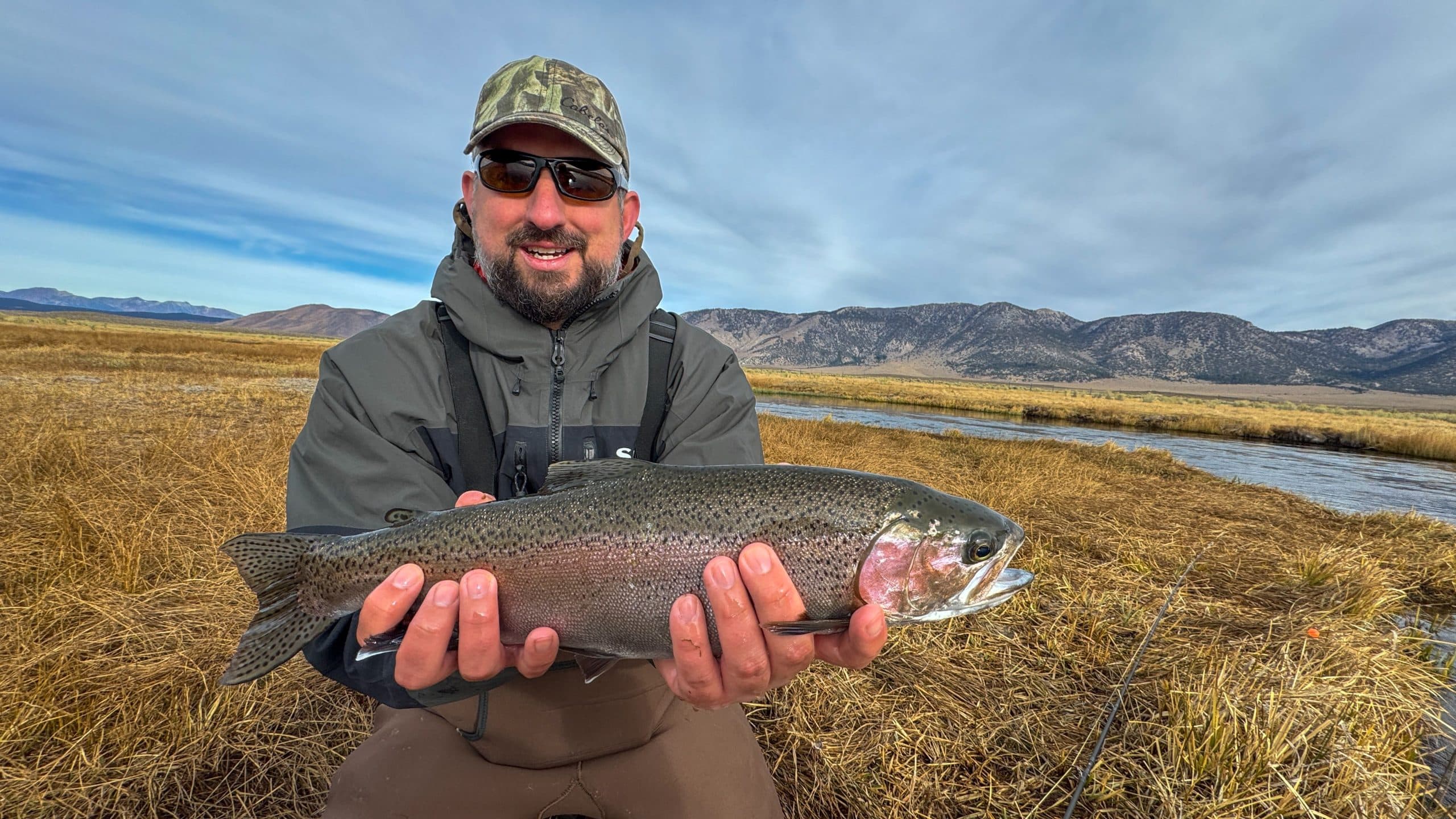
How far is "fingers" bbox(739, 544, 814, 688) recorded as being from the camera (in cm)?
220

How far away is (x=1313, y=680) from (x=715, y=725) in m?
4.38

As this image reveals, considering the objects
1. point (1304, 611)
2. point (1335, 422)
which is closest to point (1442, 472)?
point (1335, 422)

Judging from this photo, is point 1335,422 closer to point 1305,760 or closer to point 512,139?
point 1305,760

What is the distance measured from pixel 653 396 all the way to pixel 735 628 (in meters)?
1.46

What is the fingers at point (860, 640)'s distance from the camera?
218 centimetres

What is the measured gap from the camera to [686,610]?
2219 millimetres

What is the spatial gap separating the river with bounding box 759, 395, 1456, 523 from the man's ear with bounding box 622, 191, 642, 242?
757 inches

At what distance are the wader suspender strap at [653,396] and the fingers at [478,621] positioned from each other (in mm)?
1140

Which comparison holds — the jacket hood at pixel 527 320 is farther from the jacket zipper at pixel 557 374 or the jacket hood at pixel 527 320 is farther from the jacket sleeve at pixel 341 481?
the jacket sleeve at pixel 341 481

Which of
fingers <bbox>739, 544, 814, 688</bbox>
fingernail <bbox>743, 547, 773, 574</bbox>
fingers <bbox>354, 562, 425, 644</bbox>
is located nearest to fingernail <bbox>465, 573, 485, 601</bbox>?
fingers <bbox>354, 562, 425, 644</bbox>

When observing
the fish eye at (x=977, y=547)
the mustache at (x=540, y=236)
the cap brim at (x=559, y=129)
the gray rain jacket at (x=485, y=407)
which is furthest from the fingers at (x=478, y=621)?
the cap brim at (x=559, y=129)

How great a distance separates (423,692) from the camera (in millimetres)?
2387

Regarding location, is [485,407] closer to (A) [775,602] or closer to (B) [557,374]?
(B) [557,374]

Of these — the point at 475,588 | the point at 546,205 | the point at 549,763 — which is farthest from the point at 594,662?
the point at 546,205
